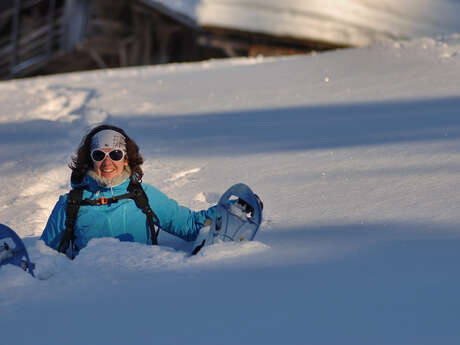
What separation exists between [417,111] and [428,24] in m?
8.57

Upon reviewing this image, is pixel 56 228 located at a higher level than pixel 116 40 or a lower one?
lower

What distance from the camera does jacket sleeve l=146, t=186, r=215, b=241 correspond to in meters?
3.29

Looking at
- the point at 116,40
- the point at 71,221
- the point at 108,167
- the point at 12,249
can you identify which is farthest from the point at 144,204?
the point at 116,40

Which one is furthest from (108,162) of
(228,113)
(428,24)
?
(428,24)

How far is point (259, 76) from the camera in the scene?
7301mm

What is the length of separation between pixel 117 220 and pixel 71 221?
0.22 m

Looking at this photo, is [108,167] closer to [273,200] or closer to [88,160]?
[88,160]

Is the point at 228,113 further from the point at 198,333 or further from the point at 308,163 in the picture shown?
the point at 198,333

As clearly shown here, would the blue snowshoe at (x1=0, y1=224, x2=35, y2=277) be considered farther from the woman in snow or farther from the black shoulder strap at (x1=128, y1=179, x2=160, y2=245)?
the black shoulder strap at (x1=128, y1=179, x2=160, y2=245)

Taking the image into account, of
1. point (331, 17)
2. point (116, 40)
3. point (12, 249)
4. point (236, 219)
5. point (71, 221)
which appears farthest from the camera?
point (116, 40)

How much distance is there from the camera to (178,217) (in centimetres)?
330

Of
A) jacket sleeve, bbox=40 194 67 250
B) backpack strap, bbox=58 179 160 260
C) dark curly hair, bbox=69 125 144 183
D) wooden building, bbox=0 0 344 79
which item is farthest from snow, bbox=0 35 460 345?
wooden building, bbox=0 0 344 79

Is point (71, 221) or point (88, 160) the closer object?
point (71, 221)

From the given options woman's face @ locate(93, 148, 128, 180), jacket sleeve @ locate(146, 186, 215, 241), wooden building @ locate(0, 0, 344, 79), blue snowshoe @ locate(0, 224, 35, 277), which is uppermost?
wooden building @ locate(0, 0, 344, 79)
